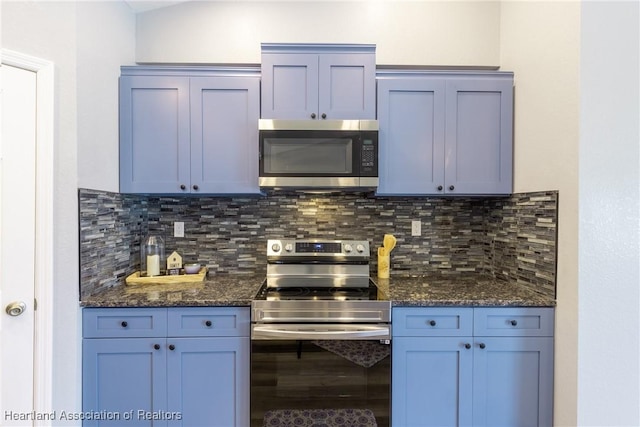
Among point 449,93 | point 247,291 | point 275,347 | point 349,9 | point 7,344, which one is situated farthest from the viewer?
point 349,9

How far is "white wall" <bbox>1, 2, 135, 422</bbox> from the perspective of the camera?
4.74 feet

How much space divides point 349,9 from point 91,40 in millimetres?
1562

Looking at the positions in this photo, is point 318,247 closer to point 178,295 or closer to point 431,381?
point 178,295

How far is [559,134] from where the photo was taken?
5.13 feet

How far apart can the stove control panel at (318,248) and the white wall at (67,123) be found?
1053 millimetres

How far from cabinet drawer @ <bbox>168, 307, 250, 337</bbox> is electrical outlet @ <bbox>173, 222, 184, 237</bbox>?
0.77 metres

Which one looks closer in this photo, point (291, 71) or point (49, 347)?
point (49, 347)

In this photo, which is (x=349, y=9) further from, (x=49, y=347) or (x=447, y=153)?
(x=49, y=347)

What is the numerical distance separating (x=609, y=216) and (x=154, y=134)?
2.45 m

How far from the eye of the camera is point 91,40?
1680mm

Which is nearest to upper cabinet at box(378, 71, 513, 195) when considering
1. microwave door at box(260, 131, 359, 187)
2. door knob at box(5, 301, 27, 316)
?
microwave door at box(260, 131, 359, 187)

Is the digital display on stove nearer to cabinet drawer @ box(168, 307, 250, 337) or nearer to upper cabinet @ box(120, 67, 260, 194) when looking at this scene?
upper cabinet @ box(120, 67, 260, 194)

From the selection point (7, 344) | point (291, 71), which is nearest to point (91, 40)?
point (291, 71)

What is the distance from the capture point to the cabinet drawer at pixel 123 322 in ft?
5.25
